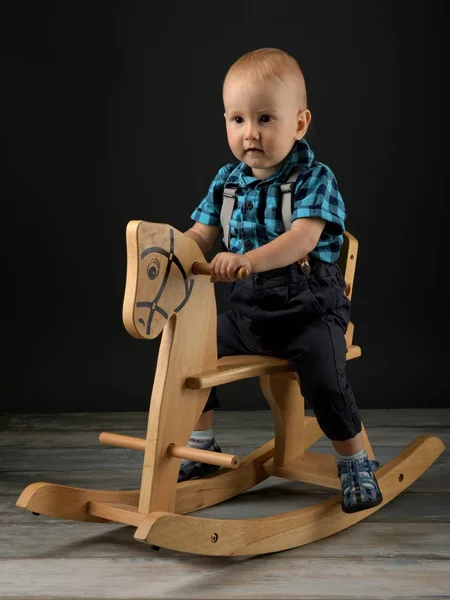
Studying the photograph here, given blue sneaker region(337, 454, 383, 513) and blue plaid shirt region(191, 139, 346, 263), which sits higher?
blue plaid shirt region(191, 139, 346, 263)

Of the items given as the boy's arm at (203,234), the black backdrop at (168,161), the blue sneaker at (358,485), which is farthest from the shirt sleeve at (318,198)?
the black backdrop at (168,161)

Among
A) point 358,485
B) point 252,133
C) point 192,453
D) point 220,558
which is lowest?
point 220,558

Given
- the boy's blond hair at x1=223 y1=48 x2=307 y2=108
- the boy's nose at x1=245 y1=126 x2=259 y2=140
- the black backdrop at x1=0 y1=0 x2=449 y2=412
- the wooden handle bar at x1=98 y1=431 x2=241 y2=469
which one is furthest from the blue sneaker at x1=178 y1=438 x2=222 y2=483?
the black backdrop at x1=0 y1=0 x2=449 y2=412

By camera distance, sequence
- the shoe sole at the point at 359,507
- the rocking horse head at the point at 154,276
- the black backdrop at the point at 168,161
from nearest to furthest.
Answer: the rocking horse head at the point at 154,276 < the shoe sole at the point at 359,507 < the black backdrop at the point at 168,161

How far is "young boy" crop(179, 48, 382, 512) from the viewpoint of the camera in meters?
1.84

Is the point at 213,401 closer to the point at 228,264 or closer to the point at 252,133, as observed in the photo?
the point at 228,264

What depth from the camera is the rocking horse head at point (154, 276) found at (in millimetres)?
1611

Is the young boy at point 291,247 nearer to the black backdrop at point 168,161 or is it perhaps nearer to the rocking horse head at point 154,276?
the rocking horse head at point 154,276

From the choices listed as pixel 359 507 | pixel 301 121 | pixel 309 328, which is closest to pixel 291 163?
pixel 301 121

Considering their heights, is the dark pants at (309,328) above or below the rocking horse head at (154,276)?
below

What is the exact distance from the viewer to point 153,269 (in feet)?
5.42

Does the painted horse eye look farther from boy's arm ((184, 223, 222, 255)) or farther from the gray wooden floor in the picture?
the gray wooden floor

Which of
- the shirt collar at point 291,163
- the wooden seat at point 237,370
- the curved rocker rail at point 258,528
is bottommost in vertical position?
the curved rocker rail at point 258,528

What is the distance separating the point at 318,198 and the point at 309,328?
0.27 meters
